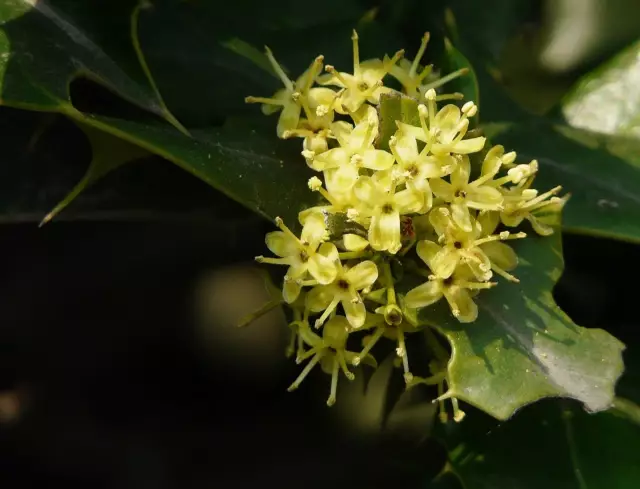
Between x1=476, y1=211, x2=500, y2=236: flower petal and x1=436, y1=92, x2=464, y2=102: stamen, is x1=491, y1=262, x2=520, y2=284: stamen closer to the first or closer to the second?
x1=476, y1=211, x2=500, y2=236: flower petal

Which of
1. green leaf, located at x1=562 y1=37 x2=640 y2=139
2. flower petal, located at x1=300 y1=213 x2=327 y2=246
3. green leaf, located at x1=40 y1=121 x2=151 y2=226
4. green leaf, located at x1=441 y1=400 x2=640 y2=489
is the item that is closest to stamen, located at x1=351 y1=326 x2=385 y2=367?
flower petal, located at x1=300 y1=213 x2=327 y2=246

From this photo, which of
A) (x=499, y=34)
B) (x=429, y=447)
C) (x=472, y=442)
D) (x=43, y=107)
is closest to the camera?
(x=43, y=107)

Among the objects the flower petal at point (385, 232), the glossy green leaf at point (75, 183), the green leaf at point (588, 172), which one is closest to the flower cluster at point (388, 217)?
the flower petal at point (385, 232)

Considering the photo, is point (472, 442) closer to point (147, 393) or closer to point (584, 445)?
point (584, 445)

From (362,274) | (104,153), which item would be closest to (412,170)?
(362,274)

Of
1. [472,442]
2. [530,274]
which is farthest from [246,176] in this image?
[472,442]

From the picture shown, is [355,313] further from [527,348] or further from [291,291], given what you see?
[527,348]
